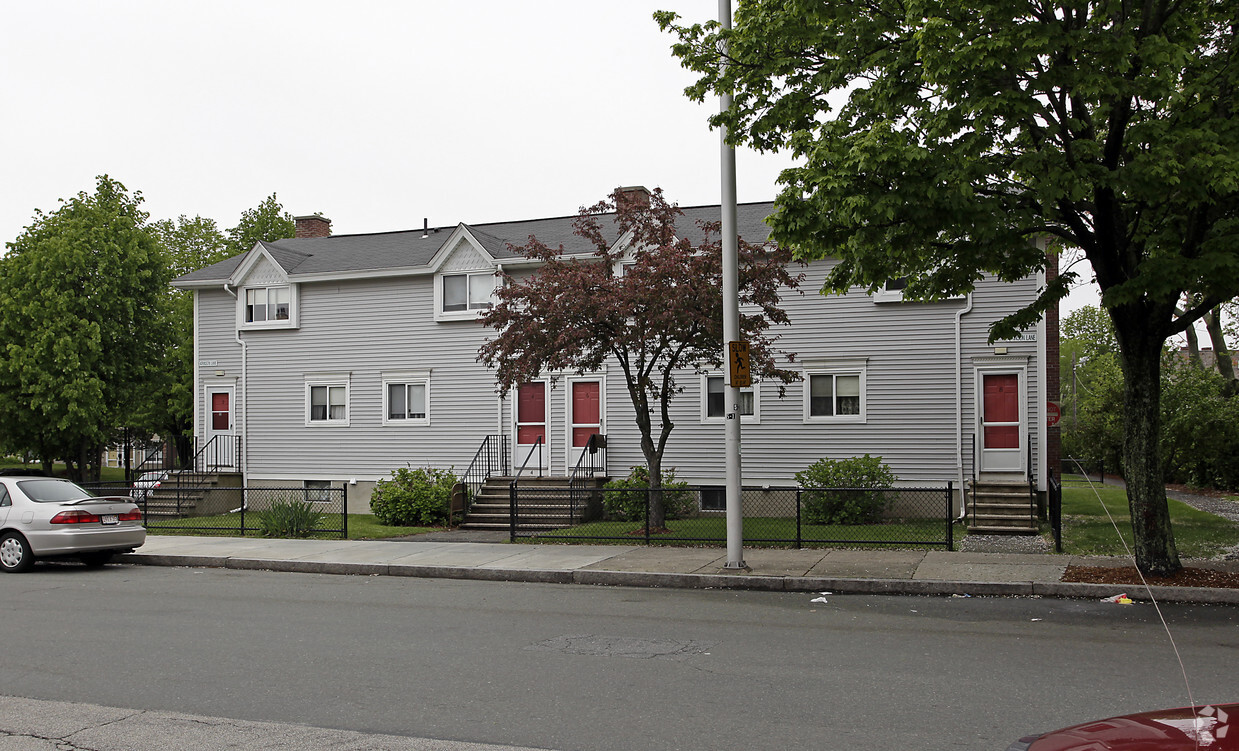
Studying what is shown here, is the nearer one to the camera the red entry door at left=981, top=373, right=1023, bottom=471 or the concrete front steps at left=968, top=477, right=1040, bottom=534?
the concrete front steps at left=968, top=477, right=1040, bottom=534

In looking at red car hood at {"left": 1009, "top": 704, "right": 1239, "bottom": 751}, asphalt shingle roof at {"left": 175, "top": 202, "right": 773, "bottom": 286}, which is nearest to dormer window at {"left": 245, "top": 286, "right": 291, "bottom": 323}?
asphalt shingle roof at {"left": 175, "top": 202, "right": 773, "bottom": 286}

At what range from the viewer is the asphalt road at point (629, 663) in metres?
6.64

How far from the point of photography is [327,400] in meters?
28.0

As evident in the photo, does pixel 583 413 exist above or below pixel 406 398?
below

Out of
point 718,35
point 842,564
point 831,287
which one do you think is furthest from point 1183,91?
point 842,564

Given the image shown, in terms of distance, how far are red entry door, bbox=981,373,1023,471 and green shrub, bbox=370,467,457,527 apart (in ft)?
39.9

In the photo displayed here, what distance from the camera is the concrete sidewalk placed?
12.5 m

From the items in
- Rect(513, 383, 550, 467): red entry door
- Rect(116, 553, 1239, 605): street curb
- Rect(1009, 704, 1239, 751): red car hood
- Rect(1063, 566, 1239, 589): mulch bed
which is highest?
Rect(513, 383, 550, 467): red entry door

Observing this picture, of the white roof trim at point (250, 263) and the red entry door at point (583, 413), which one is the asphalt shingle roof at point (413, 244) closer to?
the white roof trim at point (250, 263)

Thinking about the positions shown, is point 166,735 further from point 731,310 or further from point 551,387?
point 551,387

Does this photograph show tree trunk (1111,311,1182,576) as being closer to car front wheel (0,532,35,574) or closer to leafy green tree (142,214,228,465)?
car front wheel (0,532,35,574)

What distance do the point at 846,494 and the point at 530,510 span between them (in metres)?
6.83

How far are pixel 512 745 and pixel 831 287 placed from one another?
29.8 feet

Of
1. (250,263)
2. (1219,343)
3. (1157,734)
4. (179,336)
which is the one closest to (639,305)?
(1157,734)
